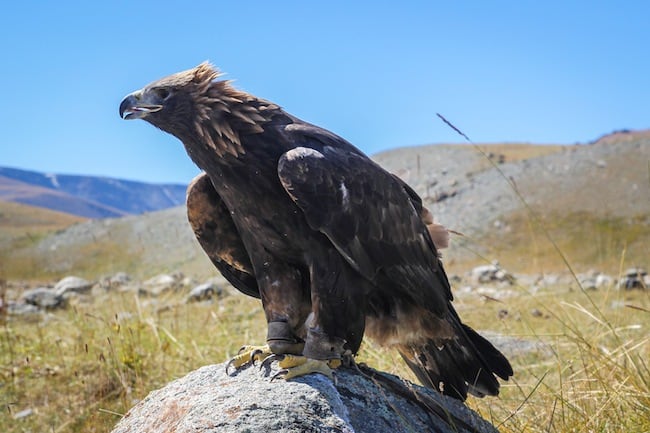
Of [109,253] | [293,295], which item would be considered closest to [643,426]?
[293,295]

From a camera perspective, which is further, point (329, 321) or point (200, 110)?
point (200, 110)

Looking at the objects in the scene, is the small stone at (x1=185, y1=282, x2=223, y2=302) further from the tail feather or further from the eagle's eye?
the eagle's eye

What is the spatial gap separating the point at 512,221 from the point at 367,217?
19696mm

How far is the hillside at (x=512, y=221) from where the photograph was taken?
19.4m

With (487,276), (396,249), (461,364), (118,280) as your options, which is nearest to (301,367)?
(396,249)

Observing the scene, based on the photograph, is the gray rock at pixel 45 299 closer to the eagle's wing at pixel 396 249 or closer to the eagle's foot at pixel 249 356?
the eagle's foot at pixel 249 356

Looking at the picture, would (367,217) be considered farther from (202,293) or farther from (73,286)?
(73,286)

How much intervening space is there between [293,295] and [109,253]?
23242mm

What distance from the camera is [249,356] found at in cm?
367

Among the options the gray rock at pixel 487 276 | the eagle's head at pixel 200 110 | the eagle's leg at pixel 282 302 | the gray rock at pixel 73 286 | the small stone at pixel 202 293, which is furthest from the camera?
the gray rock at pixel 487 276

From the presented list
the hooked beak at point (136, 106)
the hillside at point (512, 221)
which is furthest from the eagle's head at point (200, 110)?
the hillside at point (512, 221)

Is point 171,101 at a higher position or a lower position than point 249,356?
higher

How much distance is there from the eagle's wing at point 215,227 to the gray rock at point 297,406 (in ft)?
2.62

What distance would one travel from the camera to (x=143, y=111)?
3.76 meters
